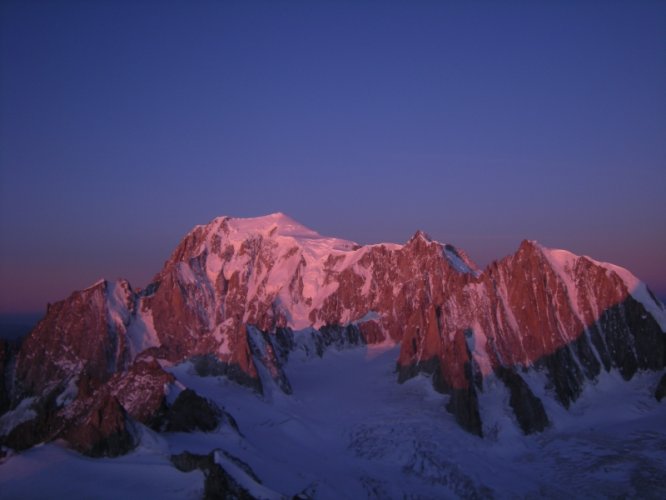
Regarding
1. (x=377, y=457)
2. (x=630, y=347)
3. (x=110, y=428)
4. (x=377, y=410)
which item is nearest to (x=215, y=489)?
(x=110, y=428)

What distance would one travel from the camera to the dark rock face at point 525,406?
85750 millimetres

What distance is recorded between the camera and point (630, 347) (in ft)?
321

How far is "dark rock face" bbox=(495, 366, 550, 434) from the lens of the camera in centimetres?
8575

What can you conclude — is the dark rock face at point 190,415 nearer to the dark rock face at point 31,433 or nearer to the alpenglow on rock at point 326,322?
the alpenglow on rock at point 326,322

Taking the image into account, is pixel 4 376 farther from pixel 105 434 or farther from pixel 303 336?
pixel 105 434

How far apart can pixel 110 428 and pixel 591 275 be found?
76.8 metres

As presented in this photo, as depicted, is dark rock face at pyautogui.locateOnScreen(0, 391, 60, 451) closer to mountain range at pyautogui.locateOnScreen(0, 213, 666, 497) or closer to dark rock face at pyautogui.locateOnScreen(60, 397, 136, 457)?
mountain range at pyautogui.locateOnScreen(0, 213, 666, 497)

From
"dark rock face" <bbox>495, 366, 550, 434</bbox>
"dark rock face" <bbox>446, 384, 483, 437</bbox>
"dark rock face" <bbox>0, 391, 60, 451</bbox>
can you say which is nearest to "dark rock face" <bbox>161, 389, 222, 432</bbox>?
"dark rock face" <bbox>0, 391, 60, 451</bbox>

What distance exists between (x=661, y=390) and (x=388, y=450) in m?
37.8

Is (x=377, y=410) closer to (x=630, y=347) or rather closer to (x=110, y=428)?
(x=630, y=347)

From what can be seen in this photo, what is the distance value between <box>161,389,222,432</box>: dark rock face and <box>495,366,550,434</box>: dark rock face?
126 ft

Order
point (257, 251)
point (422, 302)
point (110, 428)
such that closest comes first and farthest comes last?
point (110, 428) → point (422, 302) → point (257, 251)

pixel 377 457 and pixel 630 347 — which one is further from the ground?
pixel 630 347

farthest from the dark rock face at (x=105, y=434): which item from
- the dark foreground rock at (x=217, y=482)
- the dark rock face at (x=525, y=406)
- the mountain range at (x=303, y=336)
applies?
the dark rock face at (x=525, y=406)
